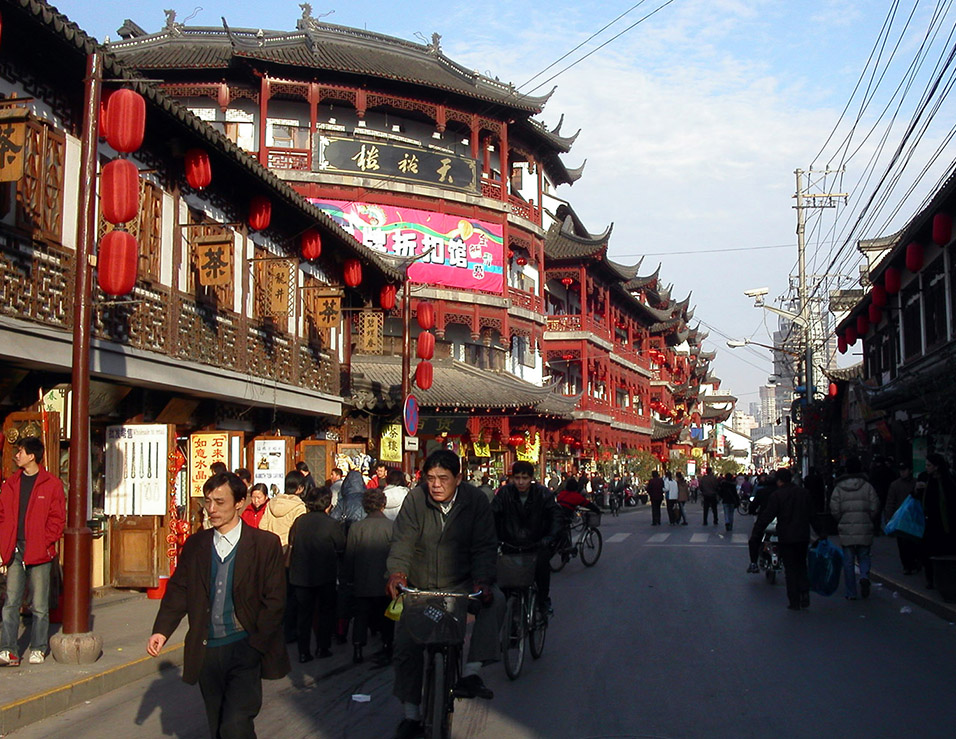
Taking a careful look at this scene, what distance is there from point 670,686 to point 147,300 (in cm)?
908

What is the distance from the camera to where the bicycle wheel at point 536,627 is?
950 cm

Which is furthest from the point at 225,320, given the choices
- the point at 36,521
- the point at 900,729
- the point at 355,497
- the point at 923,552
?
the point at 900,729

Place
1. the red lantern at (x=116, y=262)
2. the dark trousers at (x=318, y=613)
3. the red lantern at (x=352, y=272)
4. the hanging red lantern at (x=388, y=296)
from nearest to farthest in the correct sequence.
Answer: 1. the dark trousers at (x=318, y=613)
2. the red lantern at (x=116, y=262)
3. the red lantern at (x=352, y=272)
4. the hanging red lantern at (x=388, y=296)

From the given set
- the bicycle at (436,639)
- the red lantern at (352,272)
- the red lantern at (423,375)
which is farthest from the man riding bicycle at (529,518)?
the red lantern at (423,375)

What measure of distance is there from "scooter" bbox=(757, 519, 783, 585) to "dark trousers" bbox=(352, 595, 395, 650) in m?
7.71

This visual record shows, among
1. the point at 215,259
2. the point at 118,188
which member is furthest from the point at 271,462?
the point at 118,188

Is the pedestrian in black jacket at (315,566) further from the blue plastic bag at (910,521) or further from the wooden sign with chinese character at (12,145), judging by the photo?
the blue plastic bag at (910,521)

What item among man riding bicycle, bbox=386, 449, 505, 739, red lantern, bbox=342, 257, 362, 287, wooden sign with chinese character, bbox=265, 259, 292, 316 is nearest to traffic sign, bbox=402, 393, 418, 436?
red lantern, bbox=342, 257, 362, 287

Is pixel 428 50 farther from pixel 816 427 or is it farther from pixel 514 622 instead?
pixel 514 622

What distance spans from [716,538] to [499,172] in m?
19.0

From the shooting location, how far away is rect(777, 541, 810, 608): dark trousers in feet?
42.6

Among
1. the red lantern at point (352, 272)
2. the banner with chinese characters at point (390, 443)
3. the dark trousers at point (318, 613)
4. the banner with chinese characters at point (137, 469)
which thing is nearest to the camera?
the dark trousers at point (318, 613)

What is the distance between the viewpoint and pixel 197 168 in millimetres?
15617

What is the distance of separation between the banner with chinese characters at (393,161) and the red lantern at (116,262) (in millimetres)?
22667
